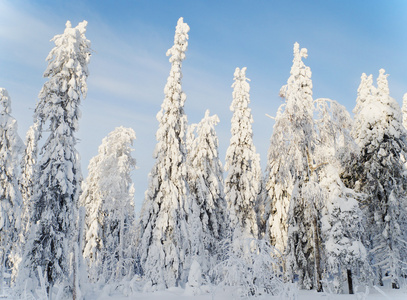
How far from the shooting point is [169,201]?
19828mm

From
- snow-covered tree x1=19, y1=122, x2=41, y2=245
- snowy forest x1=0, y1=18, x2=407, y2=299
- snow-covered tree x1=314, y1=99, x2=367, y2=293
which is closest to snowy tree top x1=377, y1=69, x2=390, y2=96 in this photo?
snowy forest x1=0, y1=18, x2=407, y2=299

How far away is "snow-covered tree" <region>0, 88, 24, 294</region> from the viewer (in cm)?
2072

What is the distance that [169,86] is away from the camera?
2141 centimetres

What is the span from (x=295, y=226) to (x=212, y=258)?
28.3 feet

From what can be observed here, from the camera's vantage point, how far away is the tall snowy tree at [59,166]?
50.8 ft

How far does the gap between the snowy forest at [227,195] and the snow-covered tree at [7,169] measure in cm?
8

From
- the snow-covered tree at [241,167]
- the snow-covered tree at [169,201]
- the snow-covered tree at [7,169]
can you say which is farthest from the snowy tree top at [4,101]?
the snow-covered tree at [241,167]

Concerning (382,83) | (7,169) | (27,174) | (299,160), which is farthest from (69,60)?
(382,83)

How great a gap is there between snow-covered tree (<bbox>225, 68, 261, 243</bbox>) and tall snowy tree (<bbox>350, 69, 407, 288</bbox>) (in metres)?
7.15

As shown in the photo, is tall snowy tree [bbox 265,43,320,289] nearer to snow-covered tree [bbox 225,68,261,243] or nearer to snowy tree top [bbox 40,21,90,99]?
snow-covered tree [bbox 225,68,261,243]

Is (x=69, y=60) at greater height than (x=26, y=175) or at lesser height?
greater

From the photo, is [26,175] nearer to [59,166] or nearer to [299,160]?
[59,166]

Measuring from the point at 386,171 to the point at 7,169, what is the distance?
22.9m

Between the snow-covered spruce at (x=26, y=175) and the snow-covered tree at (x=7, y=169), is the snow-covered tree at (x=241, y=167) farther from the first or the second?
the snow-covered spruce at (x=26, y=175)
